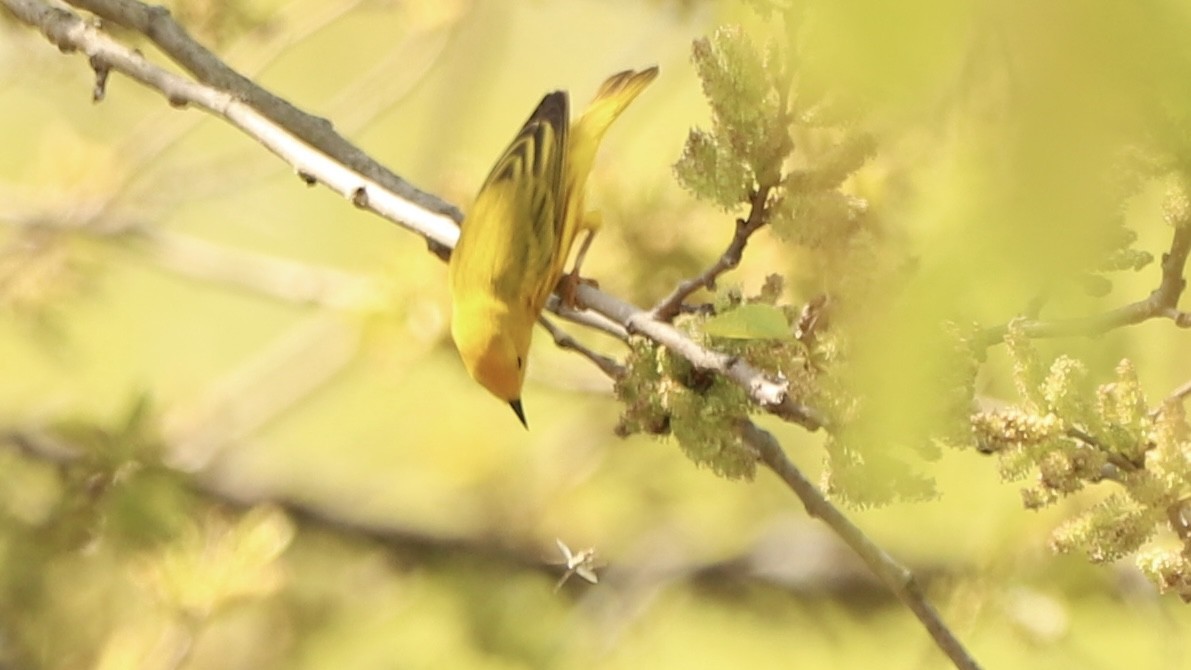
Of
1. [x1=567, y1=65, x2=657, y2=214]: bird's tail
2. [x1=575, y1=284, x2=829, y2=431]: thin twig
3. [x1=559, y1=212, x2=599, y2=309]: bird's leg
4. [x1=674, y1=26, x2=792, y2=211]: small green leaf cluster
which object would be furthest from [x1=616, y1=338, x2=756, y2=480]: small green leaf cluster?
[x1=567, y1=65, x2=657, y2=214]: bird's tail

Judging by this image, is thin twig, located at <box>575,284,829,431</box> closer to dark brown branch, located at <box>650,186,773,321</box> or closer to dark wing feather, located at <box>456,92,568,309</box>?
dark brown branch, located at <box>650,186,773,321</box>

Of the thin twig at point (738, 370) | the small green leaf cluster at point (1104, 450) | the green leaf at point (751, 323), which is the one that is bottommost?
the thin twig at point (738, 370)

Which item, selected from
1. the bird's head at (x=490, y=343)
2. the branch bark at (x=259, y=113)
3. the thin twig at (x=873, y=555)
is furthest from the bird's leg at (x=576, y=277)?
the thin twig at (x=873, y=555)

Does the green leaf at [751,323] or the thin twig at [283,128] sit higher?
the green leaf at [751,323]

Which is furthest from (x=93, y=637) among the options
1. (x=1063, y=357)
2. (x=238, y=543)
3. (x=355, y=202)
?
(x=1063, y=357)

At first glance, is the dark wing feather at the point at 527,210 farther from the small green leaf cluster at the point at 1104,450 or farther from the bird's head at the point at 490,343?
the small green leaf cluster at the point at 1104,450

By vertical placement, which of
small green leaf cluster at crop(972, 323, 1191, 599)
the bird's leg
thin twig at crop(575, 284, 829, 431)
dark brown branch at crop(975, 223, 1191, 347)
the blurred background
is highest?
dark brown branch at crop(975, 223, 1191, 347)
